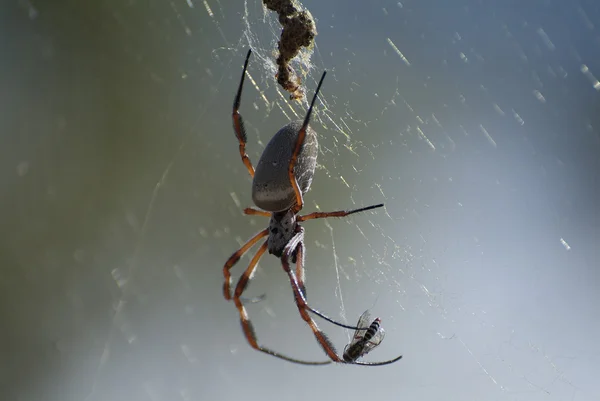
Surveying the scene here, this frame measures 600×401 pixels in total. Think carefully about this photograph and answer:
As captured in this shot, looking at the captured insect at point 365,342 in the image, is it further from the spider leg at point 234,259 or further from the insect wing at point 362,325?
the spider leg at point 234,259

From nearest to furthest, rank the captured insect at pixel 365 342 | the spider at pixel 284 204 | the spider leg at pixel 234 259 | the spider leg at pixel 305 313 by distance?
the spider at pixel 284 204 < the captured insect at pixel 365 342 < the spider leg at pixel 305 313 < the spider leg at pixel 234 259

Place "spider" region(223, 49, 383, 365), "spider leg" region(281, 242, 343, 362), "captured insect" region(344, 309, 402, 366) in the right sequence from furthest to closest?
"spider leg" region(281, 242, 343, 362)
"captured insect" region(344, 309, 402, 366)
"spider" region(223, 49, 383, 365)

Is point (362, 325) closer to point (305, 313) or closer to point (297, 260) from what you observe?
point (305, 313)

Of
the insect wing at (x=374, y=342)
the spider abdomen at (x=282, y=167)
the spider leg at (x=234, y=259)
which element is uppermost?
the spider abdomen at (x=282, y=167)

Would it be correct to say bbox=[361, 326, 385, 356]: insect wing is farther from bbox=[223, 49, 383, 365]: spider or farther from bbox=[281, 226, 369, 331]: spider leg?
bbox=[281, 226, 369, 331]: spider leg

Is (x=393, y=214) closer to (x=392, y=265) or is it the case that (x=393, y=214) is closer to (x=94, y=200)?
(x=392, y=265)

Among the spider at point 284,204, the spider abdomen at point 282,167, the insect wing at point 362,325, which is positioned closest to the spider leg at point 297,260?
the spider at point 284,204

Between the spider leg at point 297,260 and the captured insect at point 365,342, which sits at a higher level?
the spider leg at point 297,260

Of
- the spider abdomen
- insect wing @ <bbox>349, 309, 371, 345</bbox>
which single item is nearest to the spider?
the spider abdomen
